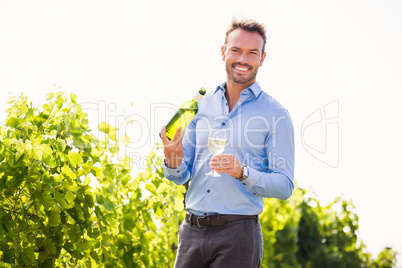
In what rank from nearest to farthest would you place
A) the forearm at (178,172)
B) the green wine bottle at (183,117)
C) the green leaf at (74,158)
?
the green leaf at (74,158), the forearm at (178,172), the green wine bottle at (183,117)

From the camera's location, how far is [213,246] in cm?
242

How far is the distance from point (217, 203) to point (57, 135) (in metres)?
1.05

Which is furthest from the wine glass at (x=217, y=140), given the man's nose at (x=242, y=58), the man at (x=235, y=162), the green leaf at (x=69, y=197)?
the green leaf at (x=69, y=197)

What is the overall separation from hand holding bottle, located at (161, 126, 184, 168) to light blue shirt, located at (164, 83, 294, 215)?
0.04 metres

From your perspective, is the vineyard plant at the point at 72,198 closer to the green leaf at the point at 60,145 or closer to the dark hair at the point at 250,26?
the green leaf at the point at 60,145

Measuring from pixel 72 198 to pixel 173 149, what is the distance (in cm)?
59

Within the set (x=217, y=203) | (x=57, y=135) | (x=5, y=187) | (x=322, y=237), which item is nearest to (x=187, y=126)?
(x=217, y=203)

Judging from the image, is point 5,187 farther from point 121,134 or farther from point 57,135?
point 121,134

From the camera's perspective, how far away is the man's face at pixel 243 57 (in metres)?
2.64

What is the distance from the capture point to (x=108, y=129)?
10.7ft

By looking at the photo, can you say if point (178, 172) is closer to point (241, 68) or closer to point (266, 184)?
point (266, 184)

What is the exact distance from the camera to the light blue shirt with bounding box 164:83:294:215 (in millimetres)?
2422

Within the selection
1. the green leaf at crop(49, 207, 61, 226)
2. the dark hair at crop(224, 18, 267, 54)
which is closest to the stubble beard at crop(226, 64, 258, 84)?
the dark hair at crop(224, 18, 267, 54)

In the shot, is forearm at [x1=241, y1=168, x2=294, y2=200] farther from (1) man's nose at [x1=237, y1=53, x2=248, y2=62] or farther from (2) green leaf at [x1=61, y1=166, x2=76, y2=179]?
(2) green leaf at [x1=61, y1=166, x2=76, y2=179]
